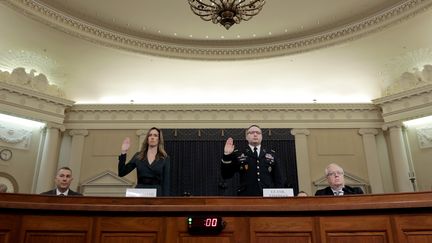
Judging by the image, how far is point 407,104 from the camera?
31.1 ft

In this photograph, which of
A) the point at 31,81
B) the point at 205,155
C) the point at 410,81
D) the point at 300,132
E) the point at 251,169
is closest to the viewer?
the point at 251,169

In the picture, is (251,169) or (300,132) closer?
(251,169)

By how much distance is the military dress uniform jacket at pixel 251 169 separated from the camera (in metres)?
3.69

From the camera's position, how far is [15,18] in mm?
7973

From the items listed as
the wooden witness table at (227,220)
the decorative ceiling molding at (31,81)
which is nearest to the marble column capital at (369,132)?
the wooden witness table at (227,220)

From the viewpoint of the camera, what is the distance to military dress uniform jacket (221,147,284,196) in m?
3.69

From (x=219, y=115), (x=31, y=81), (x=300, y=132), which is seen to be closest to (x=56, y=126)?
(x=31, y=81)

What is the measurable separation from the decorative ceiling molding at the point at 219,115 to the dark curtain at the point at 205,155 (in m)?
0.24

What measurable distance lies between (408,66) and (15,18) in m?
9.45

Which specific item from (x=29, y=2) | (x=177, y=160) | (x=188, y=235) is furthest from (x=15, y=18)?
(x=188, y=235)

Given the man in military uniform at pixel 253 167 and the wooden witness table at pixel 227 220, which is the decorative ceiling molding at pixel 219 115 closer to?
the man in military uniform at pixel 253 167

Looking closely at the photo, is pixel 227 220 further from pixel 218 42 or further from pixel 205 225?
pixel 218 42

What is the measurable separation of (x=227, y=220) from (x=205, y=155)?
23.7ft

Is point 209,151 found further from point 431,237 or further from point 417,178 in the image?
point 431,237
